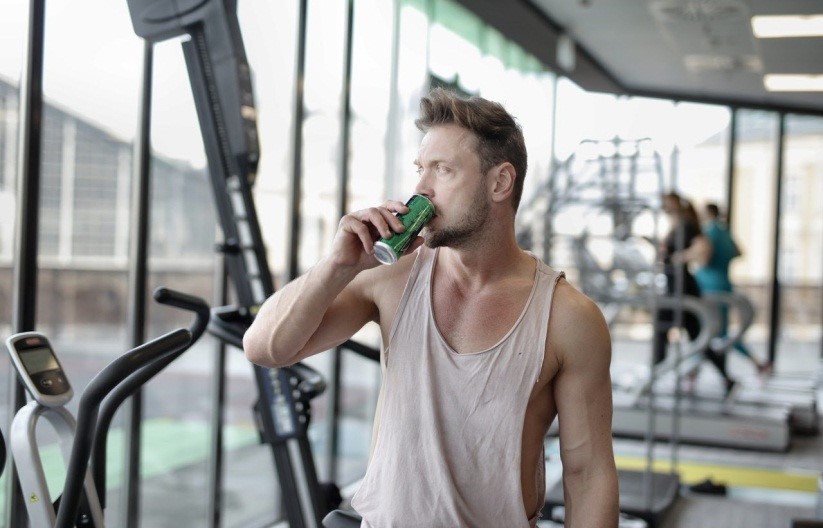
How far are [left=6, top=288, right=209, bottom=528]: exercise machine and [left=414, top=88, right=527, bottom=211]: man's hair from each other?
768mm

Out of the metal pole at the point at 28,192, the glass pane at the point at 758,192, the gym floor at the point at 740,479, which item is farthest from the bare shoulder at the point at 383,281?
the glass pane at the point at 758,192

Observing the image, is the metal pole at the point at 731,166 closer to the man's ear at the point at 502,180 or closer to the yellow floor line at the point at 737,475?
the yellow floor line at the point at 737,475

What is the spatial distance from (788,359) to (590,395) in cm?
921

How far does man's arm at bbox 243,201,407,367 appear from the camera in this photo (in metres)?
1.48

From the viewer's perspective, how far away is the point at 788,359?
10.0 metres

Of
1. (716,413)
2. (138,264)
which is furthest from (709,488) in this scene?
(138,264)

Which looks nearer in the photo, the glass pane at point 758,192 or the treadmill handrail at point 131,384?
the treadmill handrail at point 131,384

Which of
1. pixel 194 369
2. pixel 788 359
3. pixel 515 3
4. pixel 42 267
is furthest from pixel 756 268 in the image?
pixel 42 267

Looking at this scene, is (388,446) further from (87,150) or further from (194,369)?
(194,369)

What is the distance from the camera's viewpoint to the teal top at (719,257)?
7.29 m

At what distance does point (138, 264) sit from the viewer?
3186mm

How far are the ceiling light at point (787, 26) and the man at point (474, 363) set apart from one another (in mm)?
5408

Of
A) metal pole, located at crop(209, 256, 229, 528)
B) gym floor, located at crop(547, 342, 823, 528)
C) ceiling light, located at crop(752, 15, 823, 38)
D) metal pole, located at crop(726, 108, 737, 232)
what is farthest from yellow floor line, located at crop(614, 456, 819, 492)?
metal pole, located at crop(726, 108, 737, 232)

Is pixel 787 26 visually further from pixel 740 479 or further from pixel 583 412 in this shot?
pixel 583 412
